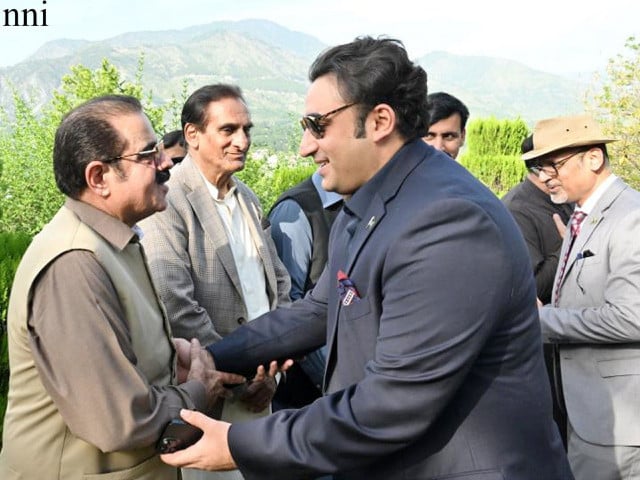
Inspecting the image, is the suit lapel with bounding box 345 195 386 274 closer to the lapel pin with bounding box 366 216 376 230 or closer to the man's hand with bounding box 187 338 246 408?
the lapel pin with bounding box 366 216 376 230

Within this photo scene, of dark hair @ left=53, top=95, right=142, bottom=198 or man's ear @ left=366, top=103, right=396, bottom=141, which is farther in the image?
dark hair @ left=53, top=95, right=142, bottom=198

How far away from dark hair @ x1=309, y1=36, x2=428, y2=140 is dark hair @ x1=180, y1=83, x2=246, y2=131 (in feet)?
6.57

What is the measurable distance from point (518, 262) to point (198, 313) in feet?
6.37

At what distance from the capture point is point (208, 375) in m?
3.13

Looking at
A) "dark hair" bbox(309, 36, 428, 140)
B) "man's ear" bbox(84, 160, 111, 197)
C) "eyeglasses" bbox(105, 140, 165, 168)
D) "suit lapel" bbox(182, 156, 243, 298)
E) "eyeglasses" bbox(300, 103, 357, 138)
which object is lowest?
"suit lapel" bbox(182, 156, 243, 298)

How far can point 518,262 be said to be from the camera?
2143 millimetres

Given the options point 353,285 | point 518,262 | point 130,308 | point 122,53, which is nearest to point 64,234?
point 130,308

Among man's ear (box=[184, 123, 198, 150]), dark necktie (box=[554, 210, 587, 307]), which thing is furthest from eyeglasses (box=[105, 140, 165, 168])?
dark necktie (box=[554, 210, 587, 307])

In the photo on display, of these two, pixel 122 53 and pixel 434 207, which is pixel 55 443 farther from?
pixel 122 53

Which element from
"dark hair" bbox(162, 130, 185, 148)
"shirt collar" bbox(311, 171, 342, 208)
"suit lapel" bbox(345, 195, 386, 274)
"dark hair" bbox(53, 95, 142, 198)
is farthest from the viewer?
"dark hair" bbox(162, 130, 185, 148)

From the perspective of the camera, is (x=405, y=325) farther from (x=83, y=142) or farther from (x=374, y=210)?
(x=83, y=142)

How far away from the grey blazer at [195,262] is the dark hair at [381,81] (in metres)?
1.61

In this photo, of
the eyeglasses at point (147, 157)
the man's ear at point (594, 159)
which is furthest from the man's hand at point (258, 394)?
the man's ear at point (594, 159)

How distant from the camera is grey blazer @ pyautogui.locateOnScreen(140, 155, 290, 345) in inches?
147
